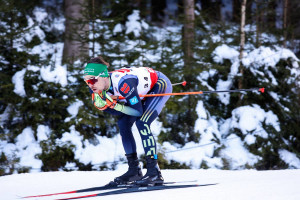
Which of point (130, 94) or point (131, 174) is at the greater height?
point (130, 94)

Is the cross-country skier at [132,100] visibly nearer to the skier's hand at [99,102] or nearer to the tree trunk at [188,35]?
the skier's hand at [99,102]

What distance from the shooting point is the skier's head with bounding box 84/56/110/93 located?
145 inches

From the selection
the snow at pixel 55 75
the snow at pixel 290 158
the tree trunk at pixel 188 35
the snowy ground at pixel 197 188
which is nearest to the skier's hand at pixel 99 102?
the snowy ground at pixel 197 188

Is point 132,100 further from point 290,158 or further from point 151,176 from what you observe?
point 290,158

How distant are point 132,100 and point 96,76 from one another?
0.44 metres

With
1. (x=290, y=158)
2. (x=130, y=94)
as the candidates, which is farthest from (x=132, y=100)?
(x=290, y=158)

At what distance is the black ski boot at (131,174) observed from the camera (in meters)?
4.05

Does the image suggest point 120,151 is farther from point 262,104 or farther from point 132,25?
point 132,25

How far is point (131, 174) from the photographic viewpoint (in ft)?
13.6

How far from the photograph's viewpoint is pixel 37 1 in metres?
10.3

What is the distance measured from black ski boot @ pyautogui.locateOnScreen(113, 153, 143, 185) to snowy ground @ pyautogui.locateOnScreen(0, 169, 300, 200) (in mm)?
471

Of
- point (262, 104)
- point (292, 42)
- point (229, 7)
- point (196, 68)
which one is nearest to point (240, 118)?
point (262, 104)

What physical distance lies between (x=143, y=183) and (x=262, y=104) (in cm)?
490

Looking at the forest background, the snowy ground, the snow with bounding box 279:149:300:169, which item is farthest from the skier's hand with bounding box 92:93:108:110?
the snow with bounding box 279:149:300:169
